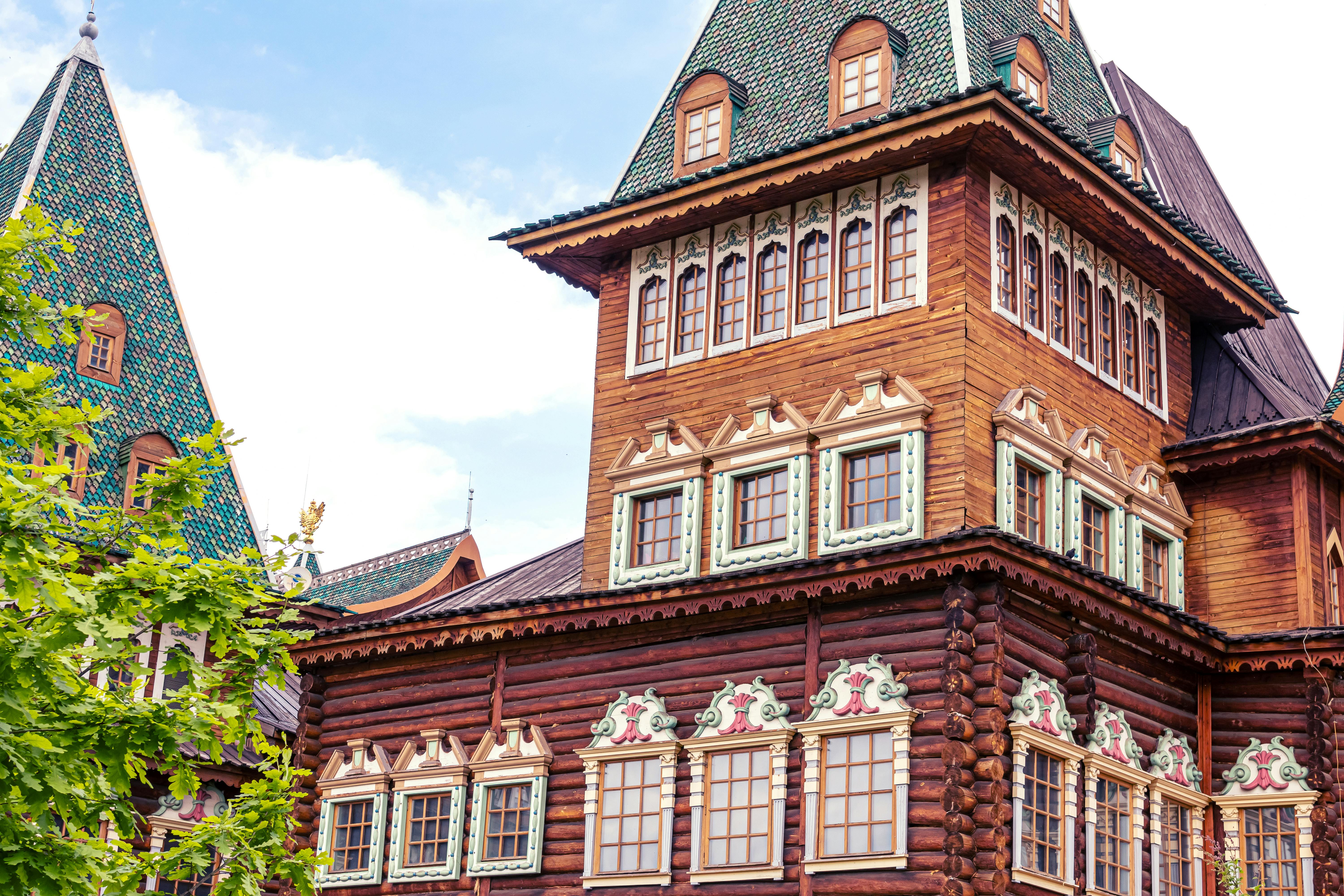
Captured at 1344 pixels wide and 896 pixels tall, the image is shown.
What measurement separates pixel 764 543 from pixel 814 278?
4.03m

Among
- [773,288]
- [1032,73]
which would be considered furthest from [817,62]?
[773,288]

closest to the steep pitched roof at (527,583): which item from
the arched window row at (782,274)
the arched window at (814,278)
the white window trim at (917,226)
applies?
the arched window row at (782,274)

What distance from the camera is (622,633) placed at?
2395 cm

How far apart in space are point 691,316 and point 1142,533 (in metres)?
7.58

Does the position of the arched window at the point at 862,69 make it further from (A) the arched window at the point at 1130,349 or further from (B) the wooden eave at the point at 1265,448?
(B) the wooden eave at the point at 1265,448

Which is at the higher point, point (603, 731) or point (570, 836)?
point (603, 731)

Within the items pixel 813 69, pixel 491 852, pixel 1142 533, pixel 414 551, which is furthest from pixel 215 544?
pixel 1142 533

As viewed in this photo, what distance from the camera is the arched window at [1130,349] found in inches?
1011

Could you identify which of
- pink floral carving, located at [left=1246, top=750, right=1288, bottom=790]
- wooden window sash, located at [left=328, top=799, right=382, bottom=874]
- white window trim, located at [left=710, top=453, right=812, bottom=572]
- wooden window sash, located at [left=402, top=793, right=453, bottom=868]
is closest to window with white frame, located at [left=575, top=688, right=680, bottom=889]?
white window trim, located at [left=710, top=453, right=812, bottom=572]

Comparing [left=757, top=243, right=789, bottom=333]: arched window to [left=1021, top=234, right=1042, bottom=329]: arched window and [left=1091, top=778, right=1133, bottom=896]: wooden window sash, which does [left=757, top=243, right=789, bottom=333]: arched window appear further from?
[left=1091, top=778, right=1133, bottom=896]: wooden window sash

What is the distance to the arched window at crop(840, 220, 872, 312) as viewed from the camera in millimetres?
23750

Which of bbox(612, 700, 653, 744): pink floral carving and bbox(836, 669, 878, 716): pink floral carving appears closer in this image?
bbox(836, 669, 878, 716): pink floral carving

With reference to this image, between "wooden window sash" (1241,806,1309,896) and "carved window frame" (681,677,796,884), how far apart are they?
709cm

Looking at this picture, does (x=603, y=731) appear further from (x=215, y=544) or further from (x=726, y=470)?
(x=215, y=544)
